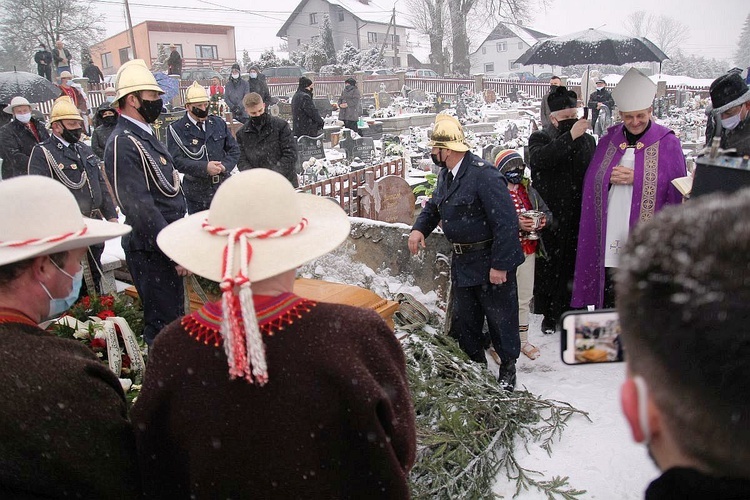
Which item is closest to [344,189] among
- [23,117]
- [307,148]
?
[307,148]

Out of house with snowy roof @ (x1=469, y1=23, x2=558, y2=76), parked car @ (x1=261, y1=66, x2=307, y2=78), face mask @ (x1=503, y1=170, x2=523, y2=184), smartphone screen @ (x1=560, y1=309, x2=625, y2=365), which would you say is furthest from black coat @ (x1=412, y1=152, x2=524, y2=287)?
house with snowy roof @ (x1=469, y1=23, x2=558, y2=76)

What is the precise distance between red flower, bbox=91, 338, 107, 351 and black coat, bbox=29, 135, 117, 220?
2.71m

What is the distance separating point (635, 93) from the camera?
4.18 meters

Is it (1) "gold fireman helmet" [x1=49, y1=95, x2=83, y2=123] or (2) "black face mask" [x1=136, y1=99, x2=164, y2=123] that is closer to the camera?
(2) "black face mask" [x1=136, y1=99, x2=164, y2=123]

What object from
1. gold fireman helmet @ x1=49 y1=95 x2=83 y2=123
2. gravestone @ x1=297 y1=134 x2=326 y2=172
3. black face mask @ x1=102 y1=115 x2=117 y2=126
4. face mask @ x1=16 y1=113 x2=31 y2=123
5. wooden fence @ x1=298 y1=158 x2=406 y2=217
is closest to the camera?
gold fireman helmet @ x1=49 y1=95 x2=83 y2=123

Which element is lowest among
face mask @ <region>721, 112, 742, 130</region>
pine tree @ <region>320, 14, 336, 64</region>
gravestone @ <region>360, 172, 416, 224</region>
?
gravestone @ <region>360, 172, 416, 224</region>

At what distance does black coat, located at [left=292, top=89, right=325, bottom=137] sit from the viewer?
11.4m

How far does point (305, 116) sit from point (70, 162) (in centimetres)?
644

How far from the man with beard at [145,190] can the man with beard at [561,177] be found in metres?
2.97

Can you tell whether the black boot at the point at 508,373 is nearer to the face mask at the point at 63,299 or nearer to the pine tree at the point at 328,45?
the face mask at the point at 63,299

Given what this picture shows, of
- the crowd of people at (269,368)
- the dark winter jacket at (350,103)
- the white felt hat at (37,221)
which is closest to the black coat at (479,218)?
the crowd of people at (269,368)

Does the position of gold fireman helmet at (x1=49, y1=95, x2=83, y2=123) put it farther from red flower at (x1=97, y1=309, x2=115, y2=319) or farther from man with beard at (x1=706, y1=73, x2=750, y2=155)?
man with beard at (x1=706, y1=73, x2=750, y2=155)

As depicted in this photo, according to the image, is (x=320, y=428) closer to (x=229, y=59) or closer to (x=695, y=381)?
(x=695, y=381)

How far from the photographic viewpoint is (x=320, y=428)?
5.03 feet
